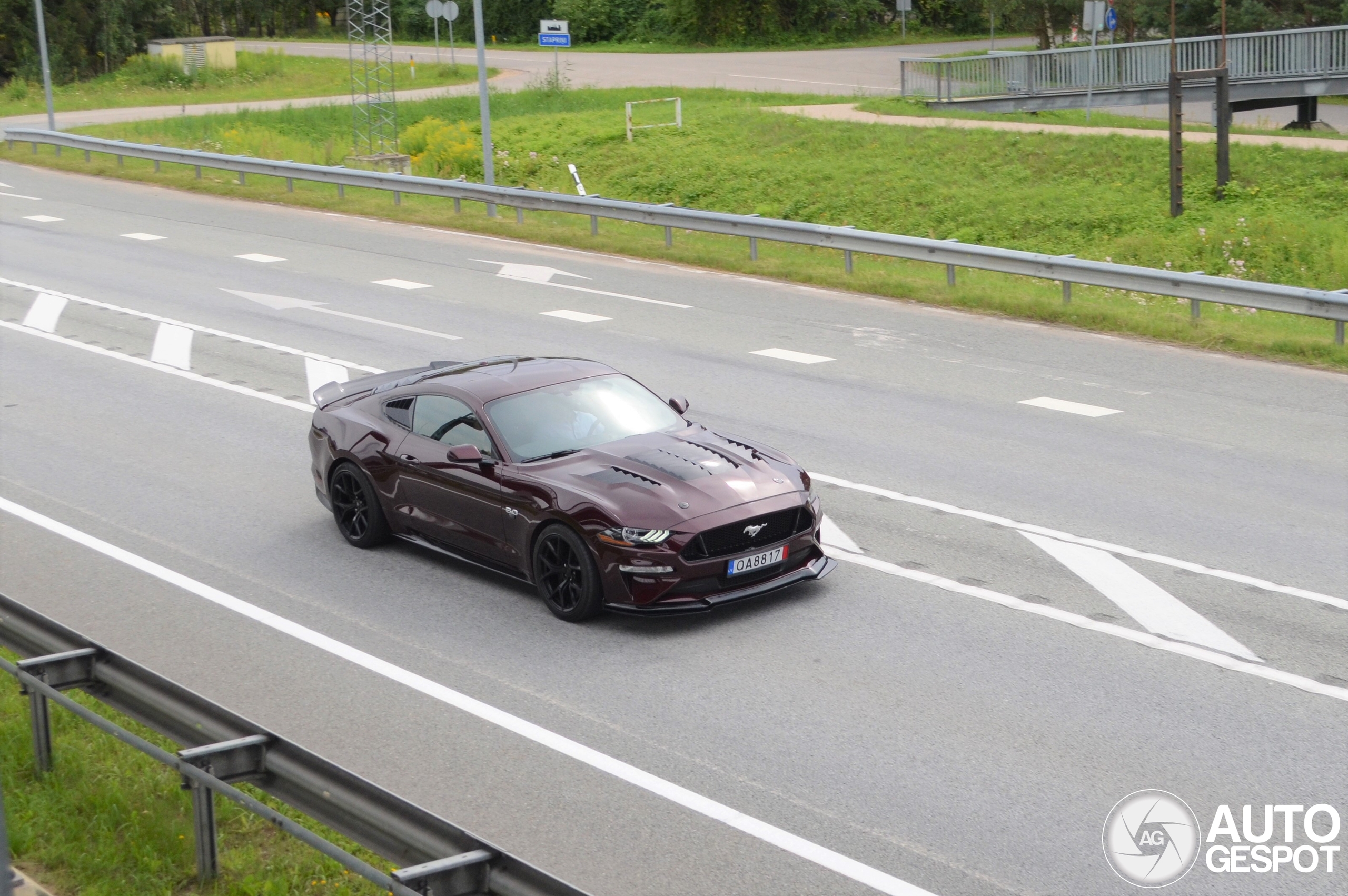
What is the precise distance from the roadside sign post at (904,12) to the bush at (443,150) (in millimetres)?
30462

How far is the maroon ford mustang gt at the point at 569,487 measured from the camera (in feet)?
30.4

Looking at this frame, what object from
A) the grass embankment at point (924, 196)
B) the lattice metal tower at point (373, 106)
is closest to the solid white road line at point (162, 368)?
the grass embankment at point (924, 196)

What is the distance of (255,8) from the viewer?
92.7 m

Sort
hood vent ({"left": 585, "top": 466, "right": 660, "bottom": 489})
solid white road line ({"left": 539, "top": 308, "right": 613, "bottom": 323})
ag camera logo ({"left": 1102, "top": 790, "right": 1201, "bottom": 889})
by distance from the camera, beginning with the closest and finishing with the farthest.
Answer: ag camera logo ({"left": 1102, "top": 790, "right": 1201, "bottom": 889})
hood vent ({"left": 585, "top": 466, "right": 660, "bottom": 489})
solid white road line ({"left": 539, "top": 308, "right": 613, "bottom": 323})

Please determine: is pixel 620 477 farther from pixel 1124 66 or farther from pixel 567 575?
pixel 1124 66

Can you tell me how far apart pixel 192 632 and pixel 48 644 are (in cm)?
228

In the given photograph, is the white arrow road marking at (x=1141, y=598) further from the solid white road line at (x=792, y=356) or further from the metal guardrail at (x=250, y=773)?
the solid white road line at (x=792, y=356)

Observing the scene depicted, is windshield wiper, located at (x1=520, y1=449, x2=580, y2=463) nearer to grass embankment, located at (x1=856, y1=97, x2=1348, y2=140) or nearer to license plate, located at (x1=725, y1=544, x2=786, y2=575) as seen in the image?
license plate, located at (x1=725, y1=544, x2=786, y2=575)

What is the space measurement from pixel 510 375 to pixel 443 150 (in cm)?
3193

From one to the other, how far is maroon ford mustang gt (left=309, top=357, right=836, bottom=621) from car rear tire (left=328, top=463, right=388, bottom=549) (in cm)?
1

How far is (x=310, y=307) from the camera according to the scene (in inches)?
827

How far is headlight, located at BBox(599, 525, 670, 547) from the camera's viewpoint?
9164 mm

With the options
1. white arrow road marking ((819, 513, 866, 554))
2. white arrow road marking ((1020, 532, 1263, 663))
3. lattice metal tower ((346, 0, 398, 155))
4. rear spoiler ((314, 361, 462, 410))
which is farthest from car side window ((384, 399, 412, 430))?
lattice metal tower ((346, 0, 398, 155))

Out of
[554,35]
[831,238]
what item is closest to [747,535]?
[831,238]
